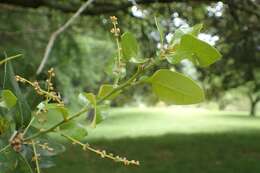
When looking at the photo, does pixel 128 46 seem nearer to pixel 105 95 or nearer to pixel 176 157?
pixel 105 95

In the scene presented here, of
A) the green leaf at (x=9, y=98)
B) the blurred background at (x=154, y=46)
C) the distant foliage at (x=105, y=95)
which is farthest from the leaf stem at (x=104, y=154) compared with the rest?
the blurred background at (x=154, y=46)

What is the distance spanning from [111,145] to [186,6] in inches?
216

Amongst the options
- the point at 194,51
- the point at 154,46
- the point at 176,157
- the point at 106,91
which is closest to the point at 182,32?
the point at 194,51

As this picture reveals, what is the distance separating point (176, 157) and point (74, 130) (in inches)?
427

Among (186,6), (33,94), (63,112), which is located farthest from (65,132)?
(186,6)

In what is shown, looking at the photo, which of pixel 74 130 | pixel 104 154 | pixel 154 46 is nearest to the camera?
pixel 104 154

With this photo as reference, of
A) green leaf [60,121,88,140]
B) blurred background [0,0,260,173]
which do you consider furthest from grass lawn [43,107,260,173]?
green leaf [60,121,88,140]

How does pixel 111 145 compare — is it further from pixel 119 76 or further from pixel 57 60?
pixel 119 76

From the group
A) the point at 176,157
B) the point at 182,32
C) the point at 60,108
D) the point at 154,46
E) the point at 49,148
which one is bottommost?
the point at 176,157

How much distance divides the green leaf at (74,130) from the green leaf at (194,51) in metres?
0.22

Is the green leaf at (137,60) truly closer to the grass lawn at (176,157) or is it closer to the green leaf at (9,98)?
the green leaf at (9,98)

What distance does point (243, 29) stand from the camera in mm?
8797

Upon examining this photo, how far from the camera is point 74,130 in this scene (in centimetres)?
100

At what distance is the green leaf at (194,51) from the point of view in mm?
868
